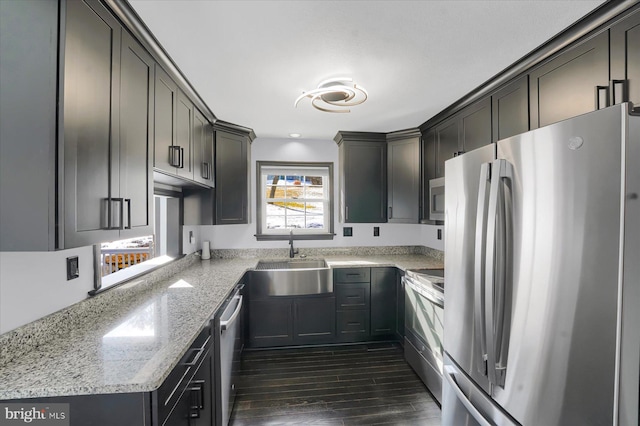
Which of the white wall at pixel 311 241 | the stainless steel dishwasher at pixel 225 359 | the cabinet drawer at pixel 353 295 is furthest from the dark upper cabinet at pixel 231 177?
the cabinet drawer at pixel 353 295

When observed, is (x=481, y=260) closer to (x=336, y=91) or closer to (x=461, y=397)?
(x=461, y=397)

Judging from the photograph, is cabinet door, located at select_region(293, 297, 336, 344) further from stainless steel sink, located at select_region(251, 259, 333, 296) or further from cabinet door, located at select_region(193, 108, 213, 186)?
cabinet door, located at select_region(193, 108, 213, 186)

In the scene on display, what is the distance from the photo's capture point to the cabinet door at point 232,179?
280 centimetres

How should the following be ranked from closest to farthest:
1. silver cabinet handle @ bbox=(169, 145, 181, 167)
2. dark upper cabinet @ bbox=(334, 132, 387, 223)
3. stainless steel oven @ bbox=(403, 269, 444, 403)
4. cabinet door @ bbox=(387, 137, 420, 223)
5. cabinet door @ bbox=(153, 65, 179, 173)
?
1. cabinet door @ bbox=(153, 65, 179, 173)
2. silver cabinet handle @ bbox=(169, 145, 181, 167)
3. stainless steel oven @ bbox=(403, 269, 444, 403)
4. cabinet door @ bbox=(387, 137, 420, 223)
5. dark upper cabinet @ bbox=(334, 132, 387, 223)

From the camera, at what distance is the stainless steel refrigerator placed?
75 centimetres

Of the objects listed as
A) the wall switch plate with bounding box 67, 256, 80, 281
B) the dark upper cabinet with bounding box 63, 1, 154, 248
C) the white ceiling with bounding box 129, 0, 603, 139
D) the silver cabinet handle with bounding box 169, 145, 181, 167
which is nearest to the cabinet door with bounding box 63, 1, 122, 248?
the dark upper cabinet with bounding box 63, 1, 154, 248

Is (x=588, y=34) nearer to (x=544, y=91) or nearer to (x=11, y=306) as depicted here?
(x=544, y=91)

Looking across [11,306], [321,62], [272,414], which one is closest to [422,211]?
[321,62]

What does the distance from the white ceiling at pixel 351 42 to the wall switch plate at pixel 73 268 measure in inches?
48.9

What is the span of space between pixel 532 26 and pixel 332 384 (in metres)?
2.72

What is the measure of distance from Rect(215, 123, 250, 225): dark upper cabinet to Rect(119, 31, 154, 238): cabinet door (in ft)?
4.28

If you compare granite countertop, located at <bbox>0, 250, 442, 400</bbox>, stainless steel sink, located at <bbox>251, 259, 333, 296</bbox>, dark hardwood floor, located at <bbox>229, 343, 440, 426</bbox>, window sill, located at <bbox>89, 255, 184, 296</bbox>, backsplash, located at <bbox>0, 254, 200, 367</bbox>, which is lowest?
dark hardwood floor, located at <bbox>229, 343, 440, 426</bbox>

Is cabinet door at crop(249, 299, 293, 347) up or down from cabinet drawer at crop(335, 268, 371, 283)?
down

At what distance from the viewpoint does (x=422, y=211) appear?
2992 mm
